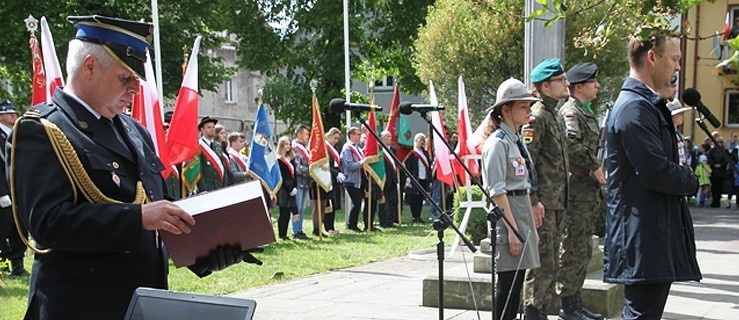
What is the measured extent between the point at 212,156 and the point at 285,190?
74.8 inches

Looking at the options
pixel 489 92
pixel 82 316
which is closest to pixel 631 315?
pixel 82 316

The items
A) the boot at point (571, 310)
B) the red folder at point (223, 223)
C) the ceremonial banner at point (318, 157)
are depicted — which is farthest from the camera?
the ceremonial banner at point (318, 157)

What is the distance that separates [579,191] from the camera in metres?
6.58

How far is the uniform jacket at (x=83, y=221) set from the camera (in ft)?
8.71

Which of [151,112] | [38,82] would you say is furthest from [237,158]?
[38,82]

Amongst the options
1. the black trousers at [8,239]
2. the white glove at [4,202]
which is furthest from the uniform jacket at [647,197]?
the black trousers at [8,239]

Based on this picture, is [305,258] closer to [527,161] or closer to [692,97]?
[527,161]

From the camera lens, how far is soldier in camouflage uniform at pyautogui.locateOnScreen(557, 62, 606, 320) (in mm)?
6293

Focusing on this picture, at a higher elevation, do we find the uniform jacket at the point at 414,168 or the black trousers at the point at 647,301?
the black trousers at the point at 647,301

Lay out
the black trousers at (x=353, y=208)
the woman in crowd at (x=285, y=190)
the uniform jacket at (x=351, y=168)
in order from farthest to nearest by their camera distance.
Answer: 1. the uniform jacket at (x=351, y=168)
2. the black trousers at (x=353, y=208)
3. the woman in crowd at (x=285, y=190)

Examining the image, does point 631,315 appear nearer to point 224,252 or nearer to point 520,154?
point 520,154

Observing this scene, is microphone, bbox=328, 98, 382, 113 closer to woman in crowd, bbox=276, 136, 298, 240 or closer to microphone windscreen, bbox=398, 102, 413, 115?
microphone windscreen, bbox=398, 102, 413, 115

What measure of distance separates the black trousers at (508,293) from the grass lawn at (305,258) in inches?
147

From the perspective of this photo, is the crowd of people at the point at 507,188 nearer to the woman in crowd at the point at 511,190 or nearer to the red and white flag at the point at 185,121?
the woman in crowd at the point at 511,190
